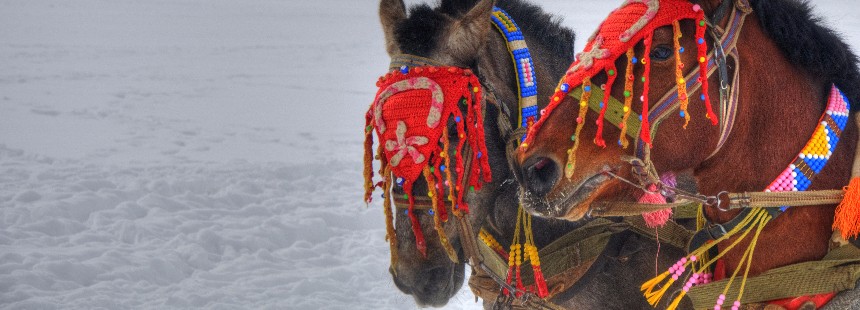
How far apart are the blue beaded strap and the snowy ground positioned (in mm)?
1013

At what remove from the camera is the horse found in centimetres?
196

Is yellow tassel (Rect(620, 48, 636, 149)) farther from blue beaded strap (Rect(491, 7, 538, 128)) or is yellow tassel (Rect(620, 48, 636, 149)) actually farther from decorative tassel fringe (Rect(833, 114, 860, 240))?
blue beaded strap (Rect(491, 7, 538, 128))

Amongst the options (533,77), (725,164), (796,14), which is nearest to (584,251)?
(533,77)

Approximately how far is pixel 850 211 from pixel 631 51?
0.72m

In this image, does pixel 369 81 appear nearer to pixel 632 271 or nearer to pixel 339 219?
pixel 339 219

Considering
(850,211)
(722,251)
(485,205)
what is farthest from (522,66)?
(850,211)

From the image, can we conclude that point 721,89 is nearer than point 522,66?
Yes

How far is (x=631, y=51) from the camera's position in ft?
6.44

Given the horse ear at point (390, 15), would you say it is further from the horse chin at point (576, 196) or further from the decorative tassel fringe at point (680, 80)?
the decorative tassel fringe at point (680, 80)

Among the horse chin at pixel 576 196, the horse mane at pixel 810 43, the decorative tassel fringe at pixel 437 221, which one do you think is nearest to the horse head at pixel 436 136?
the decorative tassel fringe at pixel 437 221

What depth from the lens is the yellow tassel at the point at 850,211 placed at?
2.09m

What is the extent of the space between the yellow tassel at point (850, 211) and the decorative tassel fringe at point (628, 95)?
2.04 ft

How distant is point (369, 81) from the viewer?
12.8 metres

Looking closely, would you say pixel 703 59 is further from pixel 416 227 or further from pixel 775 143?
pixel 416 227
